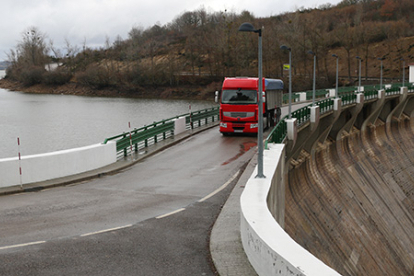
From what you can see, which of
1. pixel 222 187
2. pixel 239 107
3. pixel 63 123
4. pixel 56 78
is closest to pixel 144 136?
pixel 239 107

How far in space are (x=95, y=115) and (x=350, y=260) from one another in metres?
45.7

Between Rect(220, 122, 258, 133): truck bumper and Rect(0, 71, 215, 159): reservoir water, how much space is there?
19497 millimetres

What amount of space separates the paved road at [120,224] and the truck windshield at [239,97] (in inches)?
346

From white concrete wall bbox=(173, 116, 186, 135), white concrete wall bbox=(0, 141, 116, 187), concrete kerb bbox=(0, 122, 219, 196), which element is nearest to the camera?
concrete kerb bbox=(0, 122, 219, 196)

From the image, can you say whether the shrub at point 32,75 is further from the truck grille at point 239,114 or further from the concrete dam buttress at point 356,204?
the truck grille at point 239,114

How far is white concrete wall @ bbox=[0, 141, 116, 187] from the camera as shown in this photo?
14242 millimetres

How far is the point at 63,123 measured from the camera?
56594 mm

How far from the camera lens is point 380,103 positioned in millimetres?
49250

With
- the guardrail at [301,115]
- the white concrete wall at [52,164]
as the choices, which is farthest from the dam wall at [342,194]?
the white concrete wall at [52,164]

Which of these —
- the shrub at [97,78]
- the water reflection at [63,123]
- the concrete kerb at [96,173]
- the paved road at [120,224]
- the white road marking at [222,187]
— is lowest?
the water reflection at [63,123]

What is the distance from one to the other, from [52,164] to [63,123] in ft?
141

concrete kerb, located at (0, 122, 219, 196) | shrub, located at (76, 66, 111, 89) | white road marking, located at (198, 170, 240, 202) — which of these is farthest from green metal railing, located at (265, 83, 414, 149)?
shrub, located at (76, 66, 111, 89)

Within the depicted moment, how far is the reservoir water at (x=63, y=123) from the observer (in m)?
42.7

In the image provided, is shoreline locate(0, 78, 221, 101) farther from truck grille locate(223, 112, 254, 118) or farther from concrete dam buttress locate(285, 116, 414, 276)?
truck grille locate(223, 112, 254, 118)
